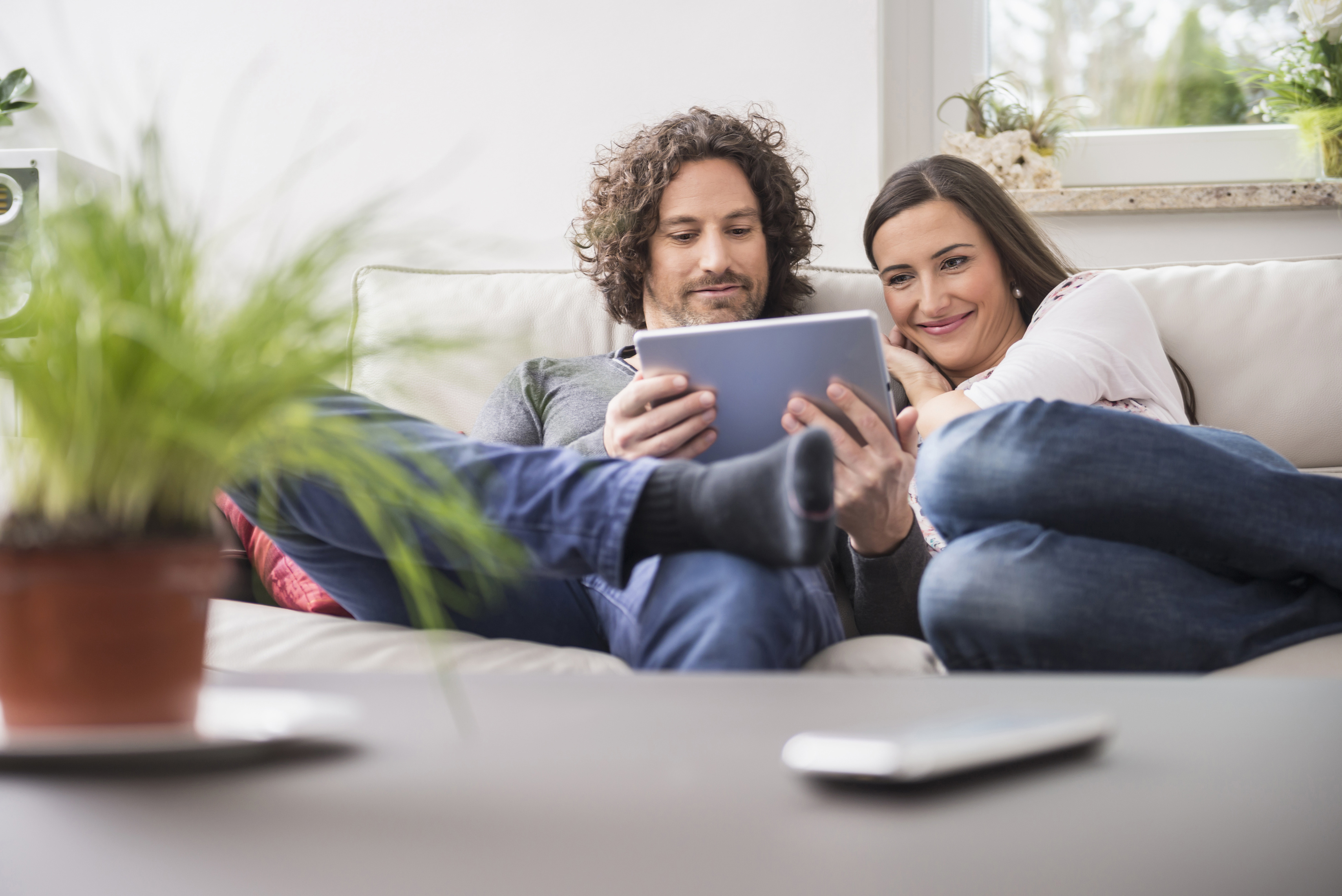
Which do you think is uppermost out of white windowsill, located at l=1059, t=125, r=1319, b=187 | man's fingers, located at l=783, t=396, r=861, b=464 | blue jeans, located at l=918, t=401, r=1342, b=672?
white windowsill, located at l=1059, t=125, r=1319, b=187

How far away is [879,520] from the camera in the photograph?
112 centimetres

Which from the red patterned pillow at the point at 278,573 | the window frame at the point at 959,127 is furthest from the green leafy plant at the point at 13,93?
the window frame at the point at 959,127

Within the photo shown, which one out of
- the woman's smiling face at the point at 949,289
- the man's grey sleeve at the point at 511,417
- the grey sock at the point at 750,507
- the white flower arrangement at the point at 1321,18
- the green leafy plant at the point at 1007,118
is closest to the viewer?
the grey sock at the point at 750,507

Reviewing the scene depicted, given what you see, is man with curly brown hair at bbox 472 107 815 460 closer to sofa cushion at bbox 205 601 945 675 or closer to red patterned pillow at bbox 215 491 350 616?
red patterned pillow at bbox 215 491 350 616

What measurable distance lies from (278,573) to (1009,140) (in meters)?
1.71

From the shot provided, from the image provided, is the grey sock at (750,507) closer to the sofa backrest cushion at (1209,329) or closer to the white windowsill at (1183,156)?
the sofa backrest cushion at (1209,329)

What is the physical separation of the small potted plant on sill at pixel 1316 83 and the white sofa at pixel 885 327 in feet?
2.11

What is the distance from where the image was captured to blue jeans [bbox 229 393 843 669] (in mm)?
762

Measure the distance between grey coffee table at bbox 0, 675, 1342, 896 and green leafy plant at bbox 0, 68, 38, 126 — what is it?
2.50m

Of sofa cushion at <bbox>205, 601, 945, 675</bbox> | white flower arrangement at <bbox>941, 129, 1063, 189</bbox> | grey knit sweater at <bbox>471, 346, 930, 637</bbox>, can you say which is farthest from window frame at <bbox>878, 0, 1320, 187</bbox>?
sofa cushion at <bbox>205, 601, 945, 675</bbox>

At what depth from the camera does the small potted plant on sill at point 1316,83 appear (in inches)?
81.6

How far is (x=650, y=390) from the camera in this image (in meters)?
1.08

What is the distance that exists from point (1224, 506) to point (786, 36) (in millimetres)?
1611

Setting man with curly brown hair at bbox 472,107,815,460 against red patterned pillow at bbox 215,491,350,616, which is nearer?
red patterned pillow at bbox 215,491,350,616
